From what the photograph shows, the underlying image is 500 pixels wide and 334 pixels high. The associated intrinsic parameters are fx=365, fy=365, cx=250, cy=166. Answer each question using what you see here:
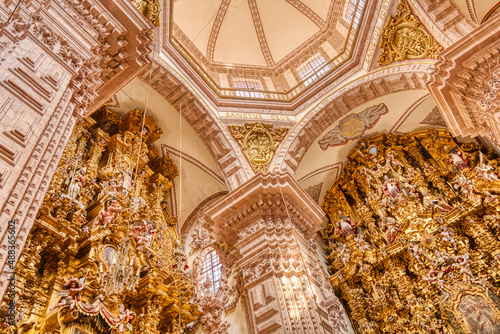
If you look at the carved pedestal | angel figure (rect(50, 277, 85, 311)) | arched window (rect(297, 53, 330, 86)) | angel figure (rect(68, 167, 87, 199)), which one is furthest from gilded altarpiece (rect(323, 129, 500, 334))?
angel figure (rect(68, 167, 87, 199))

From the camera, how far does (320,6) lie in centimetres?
1271

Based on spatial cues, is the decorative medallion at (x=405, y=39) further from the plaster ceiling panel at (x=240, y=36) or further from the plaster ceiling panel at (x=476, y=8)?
the plaster ceiling panel at (x=240, y=36)

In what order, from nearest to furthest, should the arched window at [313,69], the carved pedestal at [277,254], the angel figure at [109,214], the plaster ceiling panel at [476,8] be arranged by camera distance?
the carved pedestal at [277,254], the angel figure at [109,214], the plaster ceiling panel at [476,8], the arched window at [313,69]

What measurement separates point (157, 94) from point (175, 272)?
4710mm

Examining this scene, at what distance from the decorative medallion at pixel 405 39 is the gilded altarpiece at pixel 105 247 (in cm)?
659

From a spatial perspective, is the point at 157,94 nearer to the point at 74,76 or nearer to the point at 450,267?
the point at 74,76

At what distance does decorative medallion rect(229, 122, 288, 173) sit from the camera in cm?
1024

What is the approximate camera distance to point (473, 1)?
7.48m

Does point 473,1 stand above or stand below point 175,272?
above

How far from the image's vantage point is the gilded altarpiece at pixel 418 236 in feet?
26.7

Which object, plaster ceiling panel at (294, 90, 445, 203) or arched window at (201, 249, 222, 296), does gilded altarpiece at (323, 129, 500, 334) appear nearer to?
plaster ceiling panel at (294, 90, 445, 203)

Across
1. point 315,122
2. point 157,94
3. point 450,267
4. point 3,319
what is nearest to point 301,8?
point 315,122

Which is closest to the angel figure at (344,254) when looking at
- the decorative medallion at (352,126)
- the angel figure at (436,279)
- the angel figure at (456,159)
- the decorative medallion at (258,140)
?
the angel figure at (436,279)

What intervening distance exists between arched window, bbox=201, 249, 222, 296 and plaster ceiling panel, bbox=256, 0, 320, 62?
7.54 meters
